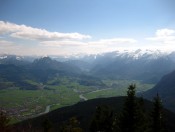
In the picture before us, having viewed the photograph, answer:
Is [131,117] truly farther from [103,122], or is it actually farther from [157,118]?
[103,122]

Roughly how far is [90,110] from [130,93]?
459 feet

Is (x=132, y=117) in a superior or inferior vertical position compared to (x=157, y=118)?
superior

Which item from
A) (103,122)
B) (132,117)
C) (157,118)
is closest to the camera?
(132,117)

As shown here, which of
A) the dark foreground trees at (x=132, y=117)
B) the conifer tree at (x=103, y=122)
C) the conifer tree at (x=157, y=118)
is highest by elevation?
the dark foreground trees at (x=132, y=117)

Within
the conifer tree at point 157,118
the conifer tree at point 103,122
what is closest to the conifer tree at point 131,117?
the conifer tree at point 157,118

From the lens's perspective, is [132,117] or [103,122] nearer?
[132,117]

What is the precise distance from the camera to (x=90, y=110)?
176 m

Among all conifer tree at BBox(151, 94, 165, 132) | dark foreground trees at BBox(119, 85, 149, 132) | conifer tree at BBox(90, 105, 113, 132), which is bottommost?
conifer tree at BBox(90, 105, 113, 132)

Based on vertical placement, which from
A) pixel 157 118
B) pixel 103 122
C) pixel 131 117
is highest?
pixel 131 117

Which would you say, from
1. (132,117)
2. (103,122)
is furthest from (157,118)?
(103,122)

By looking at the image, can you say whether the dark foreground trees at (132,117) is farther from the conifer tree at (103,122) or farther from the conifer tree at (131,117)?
the conifer tree at (103,122)

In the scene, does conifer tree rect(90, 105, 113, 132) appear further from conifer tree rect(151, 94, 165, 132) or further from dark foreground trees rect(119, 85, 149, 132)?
dark foreground trees rect(119, 85, 149, 132)

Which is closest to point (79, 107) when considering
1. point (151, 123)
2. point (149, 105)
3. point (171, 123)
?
point (149, 105)

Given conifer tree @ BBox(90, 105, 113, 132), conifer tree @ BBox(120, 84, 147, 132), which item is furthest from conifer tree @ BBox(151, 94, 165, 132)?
conifer tree @ BBox(90, 105, 113, 132)
